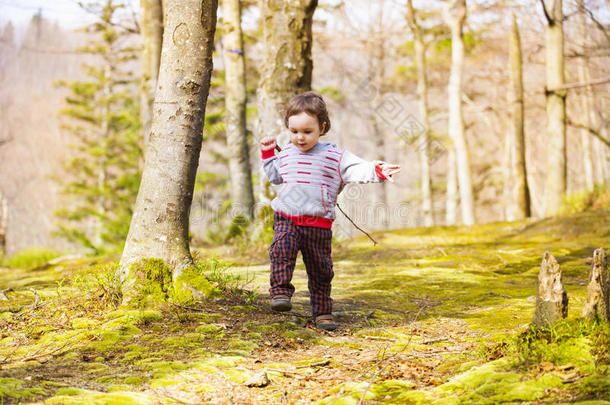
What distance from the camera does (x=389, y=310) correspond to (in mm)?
4109

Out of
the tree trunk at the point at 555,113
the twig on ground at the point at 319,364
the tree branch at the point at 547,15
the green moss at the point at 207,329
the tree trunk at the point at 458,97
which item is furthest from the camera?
the tree trunk at the point at 458,97

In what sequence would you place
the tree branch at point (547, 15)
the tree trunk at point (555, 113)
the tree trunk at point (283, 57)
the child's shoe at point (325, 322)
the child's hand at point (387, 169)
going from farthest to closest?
the tree trunk at point (555, 113) → the tree branch at point (547, 15) → the tree trunk at point (283, 57) → the child's shoe at point (325, 322) → the child's hand at point (387, 169)

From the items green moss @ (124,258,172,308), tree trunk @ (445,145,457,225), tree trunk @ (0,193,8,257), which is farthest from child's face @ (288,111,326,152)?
tree trunk @ (445,145,457,225)

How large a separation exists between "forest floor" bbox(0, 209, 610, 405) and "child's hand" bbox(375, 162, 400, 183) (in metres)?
1.11

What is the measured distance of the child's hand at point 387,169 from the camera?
3.30 metres

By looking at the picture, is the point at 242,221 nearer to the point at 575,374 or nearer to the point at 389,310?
the point at 389,310

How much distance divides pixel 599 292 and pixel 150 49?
31.0 ft

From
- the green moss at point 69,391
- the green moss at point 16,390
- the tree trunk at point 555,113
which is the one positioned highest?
the tree trunk at point 555,113

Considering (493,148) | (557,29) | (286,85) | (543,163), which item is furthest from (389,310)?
(543,163)

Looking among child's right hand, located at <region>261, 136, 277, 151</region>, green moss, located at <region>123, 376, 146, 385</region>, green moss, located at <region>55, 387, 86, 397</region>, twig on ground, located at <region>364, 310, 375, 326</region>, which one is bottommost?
twig on ground, located at <region>364, 310, 375, 326</region>

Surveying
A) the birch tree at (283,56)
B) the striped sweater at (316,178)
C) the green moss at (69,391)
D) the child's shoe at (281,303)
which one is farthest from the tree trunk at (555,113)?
the green moss at (69,391)

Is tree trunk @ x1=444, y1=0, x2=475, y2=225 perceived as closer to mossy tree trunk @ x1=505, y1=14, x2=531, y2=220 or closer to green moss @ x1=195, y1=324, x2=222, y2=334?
mossy tree trunk @ x1=505, y1=14, x2=531, y2=220

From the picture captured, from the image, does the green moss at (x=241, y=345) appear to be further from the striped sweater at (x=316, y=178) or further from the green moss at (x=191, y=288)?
the striped sweater at (x=316, y=178)

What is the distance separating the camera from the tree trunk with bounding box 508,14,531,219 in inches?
519
